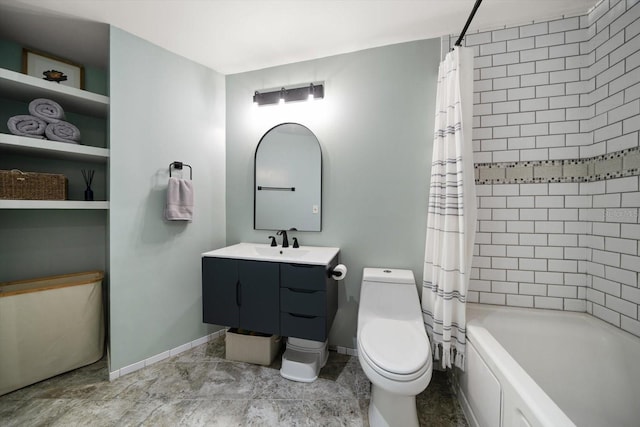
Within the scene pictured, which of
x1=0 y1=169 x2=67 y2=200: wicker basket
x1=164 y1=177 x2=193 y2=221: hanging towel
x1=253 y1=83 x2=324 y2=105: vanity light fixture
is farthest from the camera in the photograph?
x1=253 y1=83 x2=324 y2=105: vanity light fixture

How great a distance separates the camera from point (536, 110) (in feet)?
5.43

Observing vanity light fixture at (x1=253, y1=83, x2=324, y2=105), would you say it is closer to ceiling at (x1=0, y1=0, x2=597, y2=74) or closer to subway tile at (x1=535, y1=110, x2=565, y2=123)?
ceiling at (x1=0, y1=0, x2=597, y2=74)

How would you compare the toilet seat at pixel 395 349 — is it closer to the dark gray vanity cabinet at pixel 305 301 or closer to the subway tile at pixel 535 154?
the dark gray vanity cabinet at pixel 305 301

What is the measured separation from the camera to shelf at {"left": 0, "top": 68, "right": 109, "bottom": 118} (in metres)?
1.52

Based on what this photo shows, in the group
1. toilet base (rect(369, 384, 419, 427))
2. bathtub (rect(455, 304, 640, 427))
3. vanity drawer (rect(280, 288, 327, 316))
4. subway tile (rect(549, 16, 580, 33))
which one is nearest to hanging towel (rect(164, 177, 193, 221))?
vanity drawer (rect(280, 288, 327, 316))

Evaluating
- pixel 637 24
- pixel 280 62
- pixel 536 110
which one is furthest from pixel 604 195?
pixel 280 62

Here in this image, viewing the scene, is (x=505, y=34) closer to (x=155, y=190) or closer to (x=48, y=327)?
(x=155, y=190)

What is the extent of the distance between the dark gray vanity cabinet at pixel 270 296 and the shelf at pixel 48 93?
4.67ft

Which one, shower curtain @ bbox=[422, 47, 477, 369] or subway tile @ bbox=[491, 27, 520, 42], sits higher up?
subway tile @ bbox=[491, 27, 520, 42]

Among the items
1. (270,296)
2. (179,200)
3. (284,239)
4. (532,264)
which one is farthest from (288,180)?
(532,264)

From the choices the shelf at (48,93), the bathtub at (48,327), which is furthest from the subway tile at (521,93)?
the bathtub at (48,327)

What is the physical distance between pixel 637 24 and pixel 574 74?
31 centimetres

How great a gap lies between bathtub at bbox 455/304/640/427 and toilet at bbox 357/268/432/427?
0.31 m

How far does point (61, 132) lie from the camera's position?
1687 millimetres
